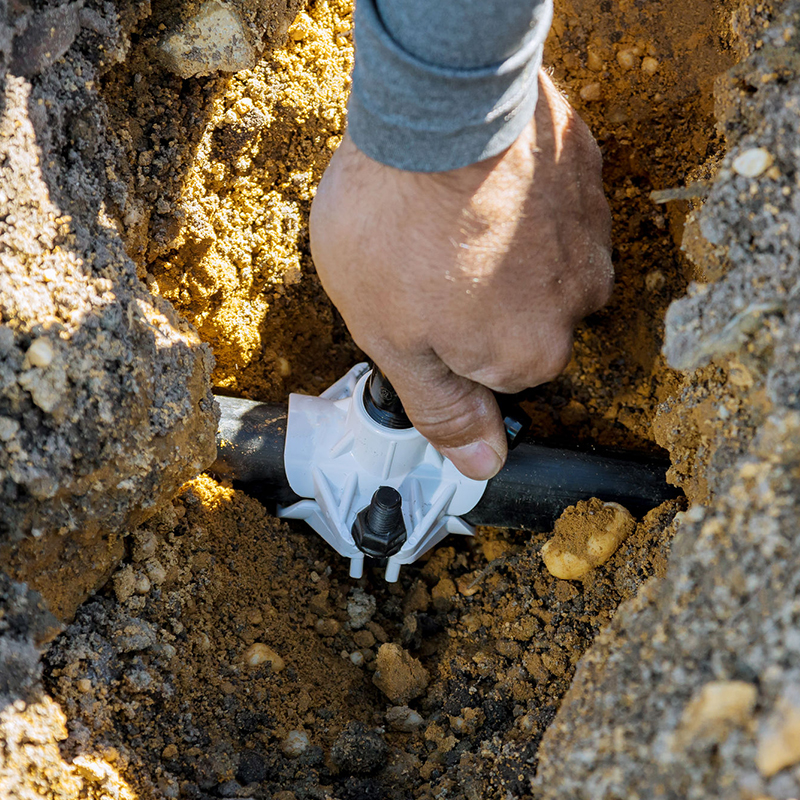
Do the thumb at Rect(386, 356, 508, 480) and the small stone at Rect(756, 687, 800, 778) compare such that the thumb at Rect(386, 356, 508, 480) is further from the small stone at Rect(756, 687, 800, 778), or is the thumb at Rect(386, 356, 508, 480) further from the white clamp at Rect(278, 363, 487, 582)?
the small stone at Rect(756, 687, 800, 778)

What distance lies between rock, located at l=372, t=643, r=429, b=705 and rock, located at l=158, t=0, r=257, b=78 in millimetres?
1134

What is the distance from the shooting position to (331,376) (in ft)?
5.88

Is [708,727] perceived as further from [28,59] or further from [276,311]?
[276,311]

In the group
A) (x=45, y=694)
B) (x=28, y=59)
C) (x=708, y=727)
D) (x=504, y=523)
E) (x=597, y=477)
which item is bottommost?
(x=504, y=523)

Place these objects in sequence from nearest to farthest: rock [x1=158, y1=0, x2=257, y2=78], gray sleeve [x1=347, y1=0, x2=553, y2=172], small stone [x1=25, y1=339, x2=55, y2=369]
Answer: gray sleeve [x1=347, y1=0, x2=553, y2=172], small stone [x1=25, y1=339, x2=55, y2=369], rock [x1=158, y1=0, x2=257, y2=78]

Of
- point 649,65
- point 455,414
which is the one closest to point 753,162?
point 455,414

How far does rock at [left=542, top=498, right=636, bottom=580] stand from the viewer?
4.30ft

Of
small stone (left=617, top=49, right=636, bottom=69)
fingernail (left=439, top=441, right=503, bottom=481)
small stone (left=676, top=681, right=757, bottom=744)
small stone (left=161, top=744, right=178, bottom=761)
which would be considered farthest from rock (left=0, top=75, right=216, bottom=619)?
small stone (left=617, top=49, right=636, bottom=69)

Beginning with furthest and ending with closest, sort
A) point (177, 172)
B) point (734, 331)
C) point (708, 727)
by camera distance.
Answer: point (177, 172), point (734, 331), point (708, 727)

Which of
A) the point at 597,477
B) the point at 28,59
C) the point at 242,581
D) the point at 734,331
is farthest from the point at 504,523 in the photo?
the point at 28,59

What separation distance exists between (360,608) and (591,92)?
120 cm

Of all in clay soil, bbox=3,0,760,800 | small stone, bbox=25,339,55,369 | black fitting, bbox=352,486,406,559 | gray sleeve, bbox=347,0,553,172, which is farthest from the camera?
black fitting, bbox=352,486,406,559

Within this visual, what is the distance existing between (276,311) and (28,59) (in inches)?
29.5

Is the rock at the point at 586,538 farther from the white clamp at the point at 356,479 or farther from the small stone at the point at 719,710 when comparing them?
the small stone at the point at 719,710
